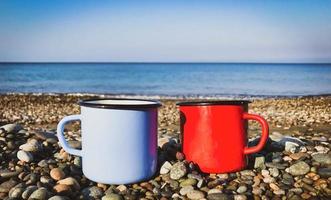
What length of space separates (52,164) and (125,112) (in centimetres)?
101

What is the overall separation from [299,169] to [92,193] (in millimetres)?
1704

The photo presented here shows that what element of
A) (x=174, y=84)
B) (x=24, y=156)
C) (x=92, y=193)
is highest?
(x=24, y=156)

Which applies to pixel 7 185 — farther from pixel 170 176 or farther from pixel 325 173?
pixel 325 173

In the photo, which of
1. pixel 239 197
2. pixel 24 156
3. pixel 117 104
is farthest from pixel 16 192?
pixel 239 197

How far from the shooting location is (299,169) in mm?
3283

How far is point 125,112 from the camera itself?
275 cm

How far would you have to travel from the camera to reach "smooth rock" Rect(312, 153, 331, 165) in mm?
3500

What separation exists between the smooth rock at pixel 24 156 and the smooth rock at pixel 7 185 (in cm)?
48

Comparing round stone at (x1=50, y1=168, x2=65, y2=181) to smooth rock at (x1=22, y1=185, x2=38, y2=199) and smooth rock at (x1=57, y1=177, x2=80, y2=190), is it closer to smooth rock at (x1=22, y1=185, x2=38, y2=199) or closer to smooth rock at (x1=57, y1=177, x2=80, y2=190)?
smooth rock at (x1=57, y1=177, x2=80, y2=190)

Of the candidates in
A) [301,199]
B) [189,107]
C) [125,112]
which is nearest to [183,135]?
[189,107]

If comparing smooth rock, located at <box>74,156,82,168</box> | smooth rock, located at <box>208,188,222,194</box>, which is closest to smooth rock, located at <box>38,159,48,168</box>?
smooth rock, located at <box>74,156,82,168</box>

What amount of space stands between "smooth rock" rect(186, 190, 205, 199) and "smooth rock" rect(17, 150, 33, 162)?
1.44 metres

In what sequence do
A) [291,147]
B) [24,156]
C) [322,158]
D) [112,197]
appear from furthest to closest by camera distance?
1. [291,147]
2. [322,158]
3. [24,156]
4. [112,197]

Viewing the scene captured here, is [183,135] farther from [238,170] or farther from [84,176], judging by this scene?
[84,176]
